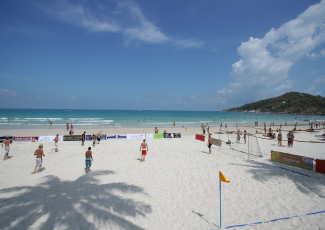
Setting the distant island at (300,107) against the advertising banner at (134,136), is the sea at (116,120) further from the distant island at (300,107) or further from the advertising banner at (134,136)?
the distant island at (300,107)

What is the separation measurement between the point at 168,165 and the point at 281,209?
6.43m

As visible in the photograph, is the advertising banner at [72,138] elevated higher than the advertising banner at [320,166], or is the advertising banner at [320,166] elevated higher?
the advertising banner at [72,138]

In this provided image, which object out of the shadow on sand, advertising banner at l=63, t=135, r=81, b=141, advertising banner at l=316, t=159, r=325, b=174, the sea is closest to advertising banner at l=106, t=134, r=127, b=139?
advertising banner at l=63, t=135, r=81, b=141

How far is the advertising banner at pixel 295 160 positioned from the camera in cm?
1076

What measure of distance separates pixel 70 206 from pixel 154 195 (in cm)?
318

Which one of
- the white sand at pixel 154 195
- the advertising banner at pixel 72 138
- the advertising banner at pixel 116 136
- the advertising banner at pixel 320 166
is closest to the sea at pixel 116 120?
the advertising banner at pixel 72 138

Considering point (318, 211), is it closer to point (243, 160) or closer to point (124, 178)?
point (243, 160)

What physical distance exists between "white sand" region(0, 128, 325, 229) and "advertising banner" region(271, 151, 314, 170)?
559 mm

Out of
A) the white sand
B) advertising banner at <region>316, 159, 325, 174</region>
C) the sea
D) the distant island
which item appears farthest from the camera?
the distant island

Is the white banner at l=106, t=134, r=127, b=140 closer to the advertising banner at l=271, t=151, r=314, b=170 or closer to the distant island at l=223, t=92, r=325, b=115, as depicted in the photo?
the advertising banner at l=271, t=151, r=314, b=170

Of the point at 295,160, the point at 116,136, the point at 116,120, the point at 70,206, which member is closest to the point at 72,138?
the point at 116,136

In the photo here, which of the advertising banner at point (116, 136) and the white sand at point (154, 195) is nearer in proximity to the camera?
the white sand at point (154, 195)

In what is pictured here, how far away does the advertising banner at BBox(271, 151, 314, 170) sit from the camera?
35.3ft

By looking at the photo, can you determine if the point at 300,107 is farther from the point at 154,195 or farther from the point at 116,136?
the point at 154,195
